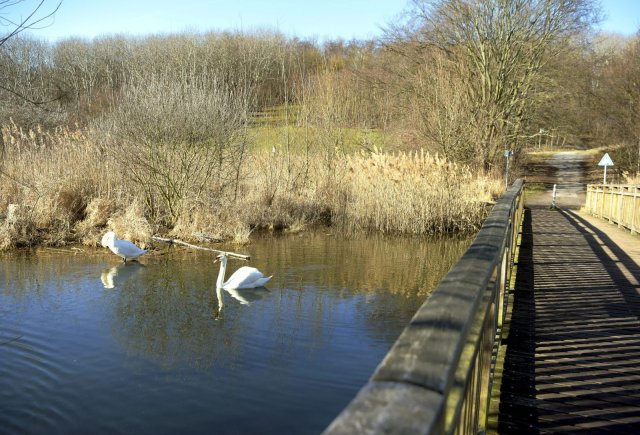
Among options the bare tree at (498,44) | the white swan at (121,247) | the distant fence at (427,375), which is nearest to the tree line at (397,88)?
the bare tree at (498,44)

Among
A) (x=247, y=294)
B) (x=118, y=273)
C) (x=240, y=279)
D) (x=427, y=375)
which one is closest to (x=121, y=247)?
(x=118, y=273)

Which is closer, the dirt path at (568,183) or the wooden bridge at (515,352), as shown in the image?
the wooden bridge at (515,352)

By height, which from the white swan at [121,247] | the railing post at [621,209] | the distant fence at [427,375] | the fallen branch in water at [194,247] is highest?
the distant fence at [427,375]

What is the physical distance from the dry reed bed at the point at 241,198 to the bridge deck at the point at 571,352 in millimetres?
7803

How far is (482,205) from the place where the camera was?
61.3 feet

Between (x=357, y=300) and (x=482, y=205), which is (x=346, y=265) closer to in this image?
(x=357, y=300)

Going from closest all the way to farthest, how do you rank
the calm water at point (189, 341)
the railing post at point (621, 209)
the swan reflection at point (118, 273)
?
the calm water at point (189, 341) → the swan reflection at point (118, 273) → the railing post at point (621, 209)

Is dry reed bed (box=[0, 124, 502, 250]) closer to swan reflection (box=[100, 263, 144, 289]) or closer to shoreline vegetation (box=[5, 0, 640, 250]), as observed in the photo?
shoreline vegetation (box=[5, 0, 640, 250])

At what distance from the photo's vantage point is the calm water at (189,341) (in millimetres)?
5172

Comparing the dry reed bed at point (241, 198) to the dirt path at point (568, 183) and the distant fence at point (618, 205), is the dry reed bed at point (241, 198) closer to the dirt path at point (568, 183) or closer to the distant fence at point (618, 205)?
the distant fence at point (618, 205)

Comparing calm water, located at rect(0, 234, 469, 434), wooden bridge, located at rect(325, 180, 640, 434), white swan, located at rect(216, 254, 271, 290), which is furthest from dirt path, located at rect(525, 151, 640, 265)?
white swan, located at rect(216, 254, 271, 290)

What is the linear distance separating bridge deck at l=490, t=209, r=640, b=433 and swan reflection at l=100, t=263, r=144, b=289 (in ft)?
22.2

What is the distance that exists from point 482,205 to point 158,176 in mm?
10150

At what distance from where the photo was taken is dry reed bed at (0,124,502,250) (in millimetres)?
14578
